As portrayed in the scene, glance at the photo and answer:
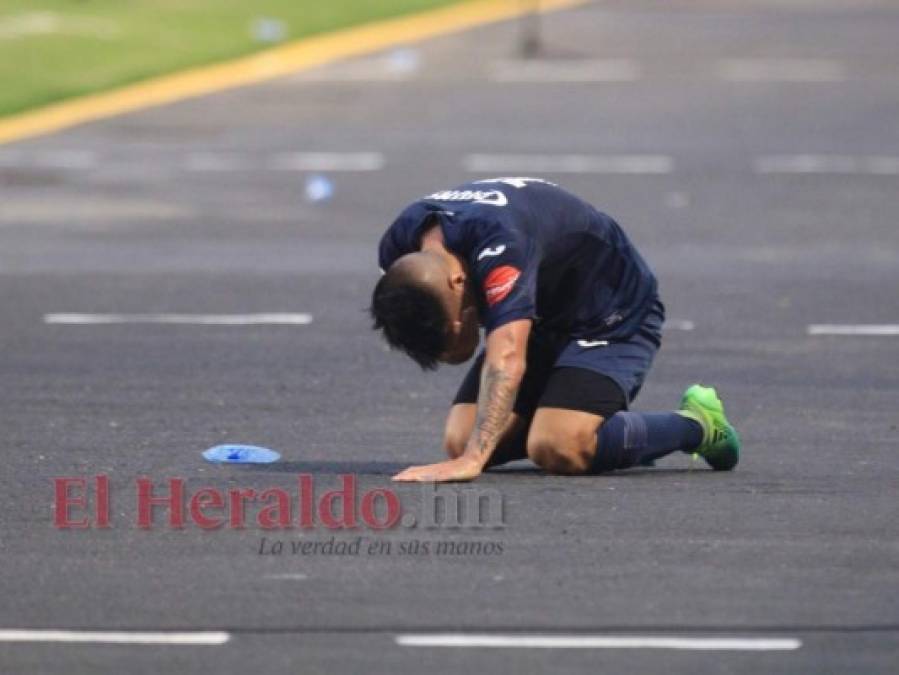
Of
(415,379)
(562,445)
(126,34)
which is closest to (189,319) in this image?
(415,379)

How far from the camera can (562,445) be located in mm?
8977

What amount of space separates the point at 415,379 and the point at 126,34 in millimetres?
17393

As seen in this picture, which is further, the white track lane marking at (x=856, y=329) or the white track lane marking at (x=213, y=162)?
the white track lane marking at (x=213, y=162)

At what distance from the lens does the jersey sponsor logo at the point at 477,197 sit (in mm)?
8609

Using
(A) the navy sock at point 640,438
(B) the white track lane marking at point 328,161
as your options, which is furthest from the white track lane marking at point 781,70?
(A) the navy sock at point 640,438

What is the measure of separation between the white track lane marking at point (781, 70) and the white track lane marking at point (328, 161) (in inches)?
257

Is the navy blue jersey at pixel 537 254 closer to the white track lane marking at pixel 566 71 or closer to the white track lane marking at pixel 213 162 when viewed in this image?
the white track lane marking at pixel 213 162

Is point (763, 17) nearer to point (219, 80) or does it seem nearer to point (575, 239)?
point (219, 80)

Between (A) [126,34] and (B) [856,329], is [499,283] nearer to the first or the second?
(B) [856,329]

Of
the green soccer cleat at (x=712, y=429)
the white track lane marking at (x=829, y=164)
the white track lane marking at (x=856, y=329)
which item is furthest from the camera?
the white track lane marking at (x=829, y=164)

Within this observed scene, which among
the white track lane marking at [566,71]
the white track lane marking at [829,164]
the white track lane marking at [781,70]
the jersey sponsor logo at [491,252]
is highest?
the jersey sponsor logo at [491,252]

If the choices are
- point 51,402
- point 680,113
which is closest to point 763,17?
point 680,113

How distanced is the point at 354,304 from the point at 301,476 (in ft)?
16.7

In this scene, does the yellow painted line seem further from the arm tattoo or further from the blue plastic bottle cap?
the arm tattoo
